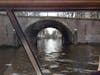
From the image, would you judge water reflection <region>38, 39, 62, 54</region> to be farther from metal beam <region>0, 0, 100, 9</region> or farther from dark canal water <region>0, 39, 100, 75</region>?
metal beam <region>0, 0, 100, 9</region>

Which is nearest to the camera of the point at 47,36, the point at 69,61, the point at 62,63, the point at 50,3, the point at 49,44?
the point at 50,3

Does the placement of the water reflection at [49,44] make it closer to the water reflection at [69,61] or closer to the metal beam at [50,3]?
the metal beam at [50,3]

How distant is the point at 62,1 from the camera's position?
0.67 m

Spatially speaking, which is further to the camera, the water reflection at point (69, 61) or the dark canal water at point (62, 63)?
the water reflection at point (69, 61)

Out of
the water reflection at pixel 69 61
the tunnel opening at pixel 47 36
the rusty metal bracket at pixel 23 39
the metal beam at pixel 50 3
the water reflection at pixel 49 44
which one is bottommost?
the water reflection at pixel 69 61

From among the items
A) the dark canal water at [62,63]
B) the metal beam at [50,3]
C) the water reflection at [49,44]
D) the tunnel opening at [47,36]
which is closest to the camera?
the metal beam at [50,3]

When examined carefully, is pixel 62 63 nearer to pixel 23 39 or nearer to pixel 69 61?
pixel 69 61

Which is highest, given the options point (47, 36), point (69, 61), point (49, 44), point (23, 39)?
point (23, 39)

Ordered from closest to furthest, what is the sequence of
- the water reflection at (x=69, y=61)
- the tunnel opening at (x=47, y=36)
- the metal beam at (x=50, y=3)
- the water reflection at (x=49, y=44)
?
1. the metal beam at (x=50, y=3)
2. the tunnel opening at (x=47, y=36)
3. the water reflection at (x=49, y=44)
4. the water reflection at (x=69, y=61)

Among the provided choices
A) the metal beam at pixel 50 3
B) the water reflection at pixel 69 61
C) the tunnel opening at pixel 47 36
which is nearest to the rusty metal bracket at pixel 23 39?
the metal beam at pixel 50 3

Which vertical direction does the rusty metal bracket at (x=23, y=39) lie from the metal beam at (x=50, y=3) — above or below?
below

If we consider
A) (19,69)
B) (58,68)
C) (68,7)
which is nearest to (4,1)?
(68,7)

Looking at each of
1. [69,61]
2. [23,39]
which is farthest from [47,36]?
[69,61]

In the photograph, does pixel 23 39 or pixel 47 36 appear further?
pixel 47 36
